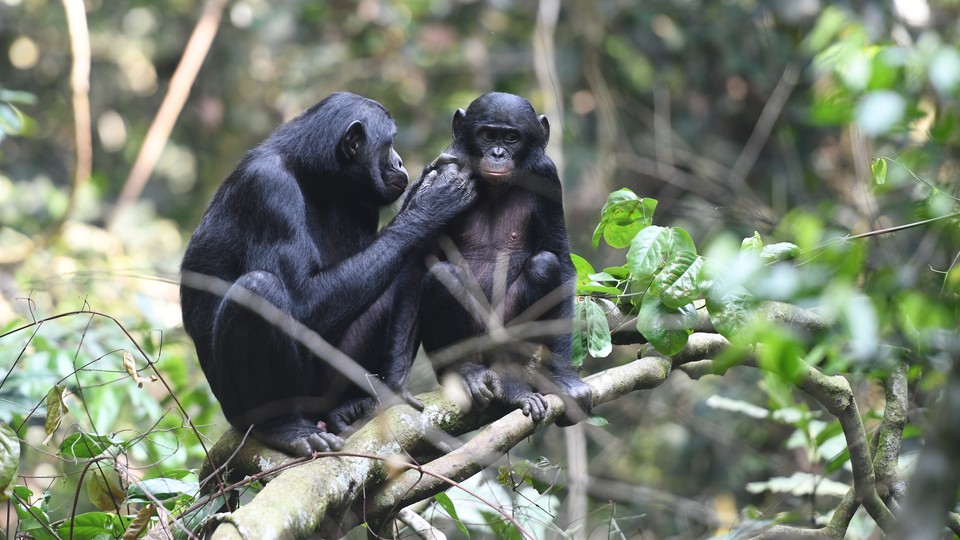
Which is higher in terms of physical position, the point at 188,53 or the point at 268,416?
the point at 188,53

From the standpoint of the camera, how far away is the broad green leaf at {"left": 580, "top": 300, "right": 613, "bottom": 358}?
436cm

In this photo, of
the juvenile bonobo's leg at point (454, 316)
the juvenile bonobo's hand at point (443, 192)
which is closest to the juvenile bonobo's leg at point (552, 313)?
the juvenile bonobo's leg at point (454, 316)

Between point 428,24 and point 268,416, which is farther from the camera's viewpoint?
point 428,24

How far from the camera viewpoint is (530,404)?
4.40 metres

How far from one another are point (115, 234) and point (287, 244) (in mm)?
7435

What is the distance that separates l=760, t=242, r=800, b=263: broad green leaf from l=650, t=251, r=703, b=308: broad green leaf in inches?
11.0

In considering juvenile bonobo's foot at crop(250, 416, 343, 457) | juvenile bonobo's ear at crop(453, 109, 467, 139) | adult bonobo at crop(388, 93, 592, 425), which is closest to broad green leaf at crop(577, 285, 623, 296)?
adult bonobo at crop(388, 93, 592, 425)

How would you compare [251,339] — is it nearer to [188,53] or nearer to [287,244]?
[287,244]

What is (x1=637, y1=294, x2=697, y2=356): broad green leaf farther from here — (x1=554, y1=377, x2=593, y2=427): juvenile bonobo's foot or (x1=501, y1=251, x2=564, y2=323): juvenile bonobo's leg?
(x1=501, y1=251, x2=564, y2=323): juvenile bonobo's leg

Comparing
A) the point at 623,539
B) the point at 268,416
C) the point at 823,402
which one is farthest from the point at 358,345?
the point at 823,402

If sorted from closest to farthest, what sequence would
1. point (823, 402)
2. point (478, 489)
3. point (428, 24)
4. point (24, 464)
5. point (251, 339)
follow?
point (251, 339), point (823, 402), point (478, 489), point (24, 464), point (428, 24)

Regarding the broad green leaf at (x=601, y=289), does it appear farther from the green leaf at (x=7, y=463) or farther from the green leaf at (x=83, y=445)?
the green leaf at (x=7, y=463)

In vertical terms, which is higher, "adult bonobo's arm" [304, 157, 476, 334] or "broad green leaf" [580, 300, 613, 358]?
"adult bonobo's arm" [304, 157, 476, 334]

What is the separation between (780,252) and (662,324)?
0.60 meters
